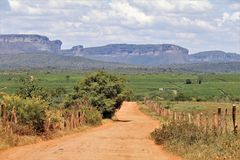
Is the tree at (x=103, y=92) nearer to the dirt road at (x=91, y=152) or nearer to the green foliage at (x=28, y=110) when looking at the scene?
the green foliage at (x=28, y=110)

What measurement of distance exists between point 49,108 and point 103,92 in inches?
680

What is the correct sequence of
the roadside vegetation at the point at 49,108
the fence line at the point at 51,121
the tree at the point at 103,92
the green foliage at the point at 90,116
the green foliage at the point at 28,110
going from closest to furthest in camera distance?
the fence line at the point at 51,121 < the roadside vegetation at the point at 49,108 < the green foliage at the point at 28,110 < the green foliage at the point at 90,116 < the tree at the point at 103,92

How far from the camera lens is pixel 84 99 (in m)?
48.6

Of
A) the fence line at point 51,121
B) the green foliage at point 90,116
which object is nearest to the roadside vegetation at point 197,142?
the fence line at point 51,121

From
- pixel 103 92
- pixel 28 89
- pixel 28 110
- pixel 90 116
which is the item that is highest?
pixel 28 89

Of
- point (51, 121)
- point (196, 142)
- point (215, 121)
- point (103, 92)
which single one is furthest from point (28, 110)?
point (103, 92)

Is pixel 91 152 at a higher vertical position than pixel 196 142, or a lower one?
lower

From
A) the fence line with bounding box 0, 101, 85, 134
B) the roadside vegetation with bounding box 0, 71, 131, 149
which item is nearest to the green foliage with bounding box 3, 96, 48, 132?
the roadside vegetation with bounding box 0, 71, 131, 149

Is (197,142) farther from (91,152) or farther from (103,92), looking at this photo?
(103,92)

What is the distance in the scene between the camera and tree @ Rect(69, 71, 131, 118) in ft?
164

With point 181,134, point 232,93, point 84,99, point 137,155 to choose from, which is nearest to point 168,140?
point 181,134

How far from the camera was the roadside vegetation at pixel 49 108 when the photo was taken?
2700 centimetres

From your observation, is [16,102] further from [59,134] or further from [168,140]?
[168,140]

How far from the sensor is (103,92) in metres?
51.2
